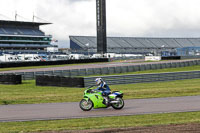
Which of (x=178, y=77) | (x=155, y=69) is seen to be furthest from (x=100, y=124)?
(x=155, y=69)

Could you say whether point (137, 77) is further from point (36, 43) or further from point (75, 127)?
point (36, 43)

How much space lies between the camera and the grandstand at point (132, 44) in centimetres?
11819

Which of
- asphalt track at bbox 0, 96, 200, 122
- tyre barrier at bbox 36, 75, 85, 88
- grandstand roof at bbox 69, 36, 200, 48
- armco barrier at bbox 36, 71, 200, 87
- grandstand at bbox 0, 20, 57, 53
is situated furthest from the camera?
grandstand roof at bbox 69, 36, 200, 48

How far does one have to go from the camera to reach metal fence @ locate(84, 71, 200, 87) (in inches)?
974

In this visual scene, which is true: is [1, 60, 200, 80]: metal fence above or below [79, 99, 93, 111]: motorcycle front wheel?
above

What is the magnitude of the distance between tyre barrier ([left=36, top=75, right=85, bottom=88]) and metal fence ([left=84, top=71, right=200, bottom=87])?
0.48m

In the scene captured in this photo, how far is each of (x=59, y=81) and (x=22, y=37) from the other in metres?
95.7

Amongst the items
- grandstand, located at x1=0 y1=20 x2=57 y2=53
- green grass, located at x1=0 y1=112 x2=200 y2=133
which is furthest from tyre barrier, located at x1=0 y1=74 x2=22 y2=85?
grandstand, located at x1=0 y1=20 x2=57 y2=53

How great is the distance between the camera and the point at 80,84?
24266mm

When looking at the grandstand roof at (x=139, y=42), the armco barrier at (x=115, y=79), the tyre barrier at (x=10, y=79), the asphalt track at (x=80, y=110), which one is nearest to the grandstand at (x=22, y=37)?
the grandstand roof at (x=139, y=42)

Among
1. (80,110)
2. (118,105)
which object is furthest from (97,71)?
(118,105)

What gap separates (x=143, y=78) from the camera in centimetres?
2667

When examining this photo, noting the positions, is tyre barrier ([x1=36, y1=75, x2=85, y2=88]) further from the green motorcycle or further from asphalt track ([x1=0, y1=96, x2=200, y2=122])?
the green motorcycle

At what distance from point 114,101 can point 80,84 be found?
10.3 metres
